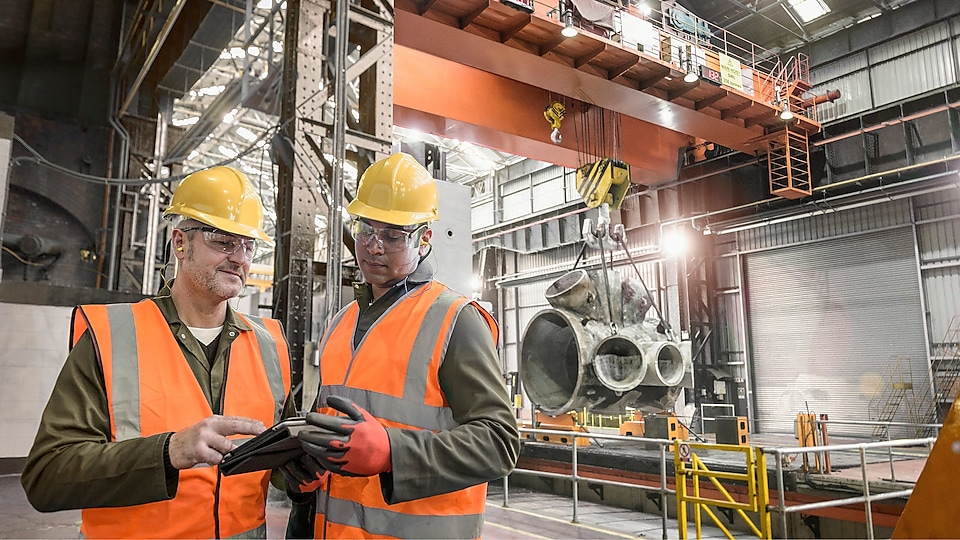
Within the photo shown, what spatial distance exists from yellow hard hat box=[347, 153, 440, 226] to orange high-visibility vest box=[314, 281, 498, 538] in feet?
1.17

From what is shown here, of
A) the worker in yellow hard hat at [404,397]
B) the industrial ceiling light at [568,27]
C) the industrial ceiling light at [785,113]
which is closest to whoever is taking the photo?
the worker in yellow hard hat at [404,397]

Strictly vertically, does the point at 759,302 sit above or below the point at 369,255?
above

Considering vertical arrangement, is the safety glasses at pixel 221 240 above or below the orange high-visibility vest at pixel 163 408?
above

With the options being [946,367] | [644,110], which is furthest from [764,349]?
[644,110]

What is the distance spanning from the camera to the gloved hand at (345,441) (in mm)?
1540

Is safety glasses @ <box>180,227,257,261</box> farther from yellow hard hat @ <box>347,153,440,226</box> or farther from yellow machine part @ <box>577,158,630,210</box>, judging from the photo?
yellow machine part @ <box>577,158,630,210</box>

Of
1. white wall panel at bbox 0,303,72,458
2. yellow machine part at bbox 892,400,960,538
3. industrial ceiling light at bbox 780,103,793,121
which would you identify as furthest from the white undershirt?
industrial ceiling light at bbox 780,103,793,121

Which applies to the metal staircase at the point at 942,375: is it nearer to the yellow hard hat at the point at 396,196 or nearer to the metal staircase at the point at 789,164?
the metal staircase at the point at 789,164

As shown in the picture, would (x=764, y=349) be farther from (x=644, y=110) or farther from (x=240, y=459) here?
(x=240, y=459)

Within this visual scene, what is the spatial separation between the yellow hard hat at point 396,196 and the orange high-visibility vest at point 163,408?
66 cm

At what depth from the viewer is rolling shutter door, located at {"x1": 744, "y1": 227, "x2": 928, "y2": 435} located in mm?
13836

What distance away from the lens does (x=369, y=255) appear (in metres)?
2.24

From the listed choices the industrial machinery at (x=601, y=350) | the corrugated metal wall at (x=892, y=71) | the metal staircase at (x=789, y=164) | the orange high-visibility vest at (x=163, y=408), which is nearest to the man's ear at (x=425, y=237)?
the orange high-visibility vest at (x=163, y=408)

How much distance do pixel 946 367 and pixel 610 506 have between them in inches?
306
